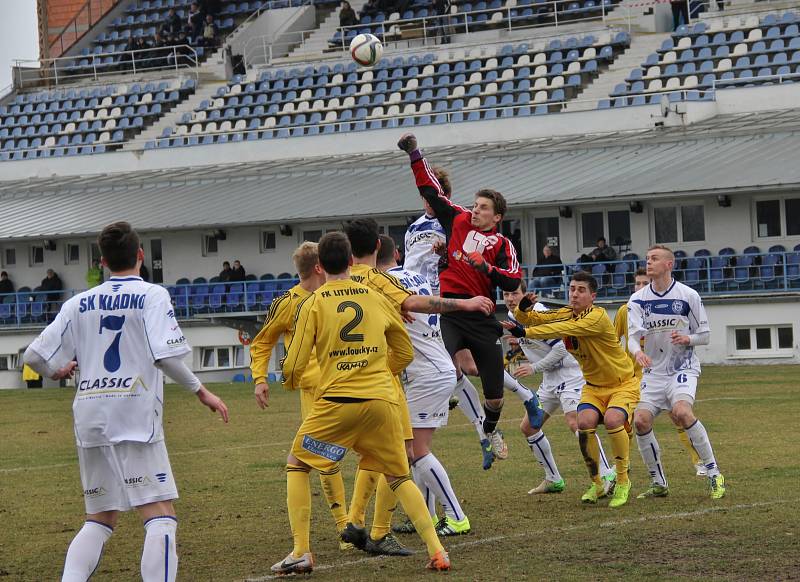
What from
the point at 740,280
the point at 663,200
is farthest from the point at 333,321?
the point at 663,200

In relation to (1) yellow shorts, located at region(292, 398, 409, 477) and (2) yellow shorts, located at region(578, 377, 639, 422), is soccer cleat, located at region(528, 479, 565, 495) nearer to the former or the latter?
(2) yellow shorts, located at region(578, 377, 639, 422)

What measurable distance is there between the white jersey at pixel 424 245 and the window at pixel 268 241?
2982 centimetres

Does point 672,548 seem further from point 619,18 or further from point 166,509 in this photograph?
point 619,18

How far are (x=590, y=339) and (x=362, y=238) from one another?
3.07 m

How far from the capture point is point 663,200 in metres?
35.8

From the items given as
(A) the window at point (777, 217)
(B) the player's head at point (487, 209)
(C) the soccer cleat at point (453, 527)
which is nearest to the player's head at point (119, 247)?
(C) the soccer cleat at point (453, 527)

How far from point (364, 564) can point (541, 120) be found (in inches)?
1301

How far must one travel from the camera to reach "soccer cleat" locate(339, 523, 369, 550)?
9.33 m

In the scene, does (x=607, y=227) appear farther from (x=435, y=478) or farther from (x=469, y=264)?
(x=435, y=478)

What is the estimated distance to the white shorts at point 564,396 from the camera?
12938 millimetres

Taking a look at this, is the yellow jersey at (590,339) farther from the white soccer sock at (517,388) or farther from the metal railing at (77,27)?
the metal railing at (77,27)

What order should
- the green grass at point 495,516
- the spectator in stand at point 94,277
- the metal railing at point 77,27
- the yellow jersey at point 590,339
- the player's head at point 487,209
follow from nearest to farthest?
the green grass at point 495,516, the player's head at point 487,209, the yellow jersey at point 590,339, the spectator in stand at point 94,277, the metal railing at point 77,27

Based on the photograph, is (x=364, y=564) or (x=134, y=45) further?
(x=134, y=45)

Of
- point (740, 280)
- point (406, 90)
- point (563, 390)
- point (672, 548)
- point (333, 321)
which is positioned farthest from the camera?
point (406, 90)
